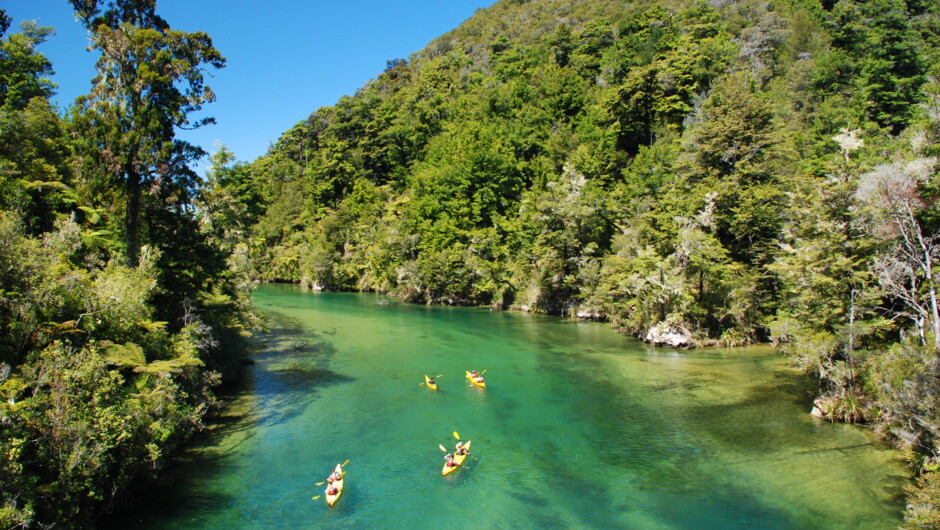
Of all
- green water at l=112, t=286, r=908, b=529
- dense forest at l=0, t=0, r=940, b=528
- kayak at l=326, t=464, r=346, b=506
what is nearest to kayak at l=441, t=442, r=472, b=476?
green water at l=112, t=286, r=908, b=529

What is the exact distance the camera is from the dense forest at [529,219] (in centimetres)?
1142

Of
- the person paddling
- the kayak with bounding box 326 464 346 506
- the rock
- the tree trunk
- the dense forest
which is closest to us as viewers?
the dense forest

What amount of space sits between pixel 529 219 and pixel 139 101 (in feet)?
117

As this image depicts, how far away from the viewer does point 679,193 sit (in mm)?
34500

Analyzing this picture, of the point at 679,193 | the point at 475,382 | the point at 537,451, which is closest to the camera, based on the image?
the point at 537,451

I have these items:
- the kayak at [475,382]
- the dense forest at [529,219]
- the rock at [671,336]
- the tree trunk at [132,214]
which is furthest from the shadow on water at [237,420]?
the rock at [671,336]

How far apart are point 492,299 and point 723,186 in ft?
79.1

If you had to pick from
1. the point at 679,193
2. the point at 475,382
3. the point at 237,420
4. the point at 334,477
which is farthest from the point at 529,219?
the point at 334,477

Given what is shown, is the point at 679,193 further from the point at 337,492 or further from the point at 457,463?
the point at 337,492

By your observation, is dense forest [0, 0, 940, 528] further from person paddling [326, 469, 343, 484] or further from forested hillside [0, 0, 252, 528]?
person paddling [326, 469, 343, 484]

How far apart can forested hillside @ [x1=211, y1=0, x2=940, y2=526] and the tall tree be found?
3.08m

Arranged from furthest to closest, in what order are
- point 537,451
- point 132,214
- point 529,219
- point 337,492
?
point 529,219 < point 132,214 < point 537,451 < point 337,492

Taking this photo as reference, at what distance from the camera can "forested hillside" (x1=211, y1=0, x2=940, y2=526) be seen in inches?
621

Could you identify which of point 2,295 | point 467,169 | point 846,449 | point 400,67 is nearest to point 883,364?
point 846,449
